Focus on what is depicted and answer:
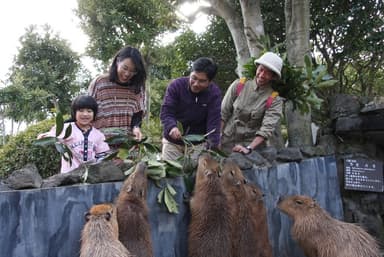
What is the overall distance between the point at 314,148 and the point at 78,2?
1214 cm

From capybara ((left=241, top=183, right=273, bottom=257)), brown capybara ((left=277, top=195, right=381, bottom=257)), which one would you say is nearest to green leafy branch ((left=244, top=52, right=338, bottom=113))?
brown capybara ((left=277, top=195, right=381, bottom=257))

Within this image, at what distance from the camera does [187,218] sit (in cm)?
321

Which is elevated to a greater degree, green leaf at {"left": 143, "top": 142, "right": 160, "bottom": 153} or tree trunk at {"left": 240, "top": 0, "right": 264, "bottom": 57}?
tree trunk at {"left": 240, "top": 0, "right": 264, "bottom": 57}

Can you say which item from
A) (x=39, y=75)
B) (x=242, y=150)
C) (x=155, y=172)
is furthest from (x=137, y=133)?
(x=39, y=75)

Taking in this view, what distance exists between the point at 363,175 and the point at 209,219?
2.51 meters

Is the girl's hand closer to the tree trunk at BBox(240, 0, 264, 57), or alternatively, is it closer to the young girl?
the young girl

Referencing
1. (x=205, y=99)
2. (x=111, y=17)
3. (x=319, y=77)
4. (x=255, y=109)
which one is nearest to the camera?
(x=205, y=99)

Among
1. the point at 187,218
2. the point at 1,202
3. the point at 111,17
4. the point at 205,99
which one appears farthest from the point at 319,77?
the point at 111,17

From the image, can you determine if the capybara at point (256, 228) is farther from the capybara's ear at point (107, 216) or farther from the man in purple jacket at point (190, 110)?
the capybara's ear at point (107, 216)

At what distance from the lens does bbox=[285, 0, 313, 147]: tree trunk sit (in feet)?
16.7

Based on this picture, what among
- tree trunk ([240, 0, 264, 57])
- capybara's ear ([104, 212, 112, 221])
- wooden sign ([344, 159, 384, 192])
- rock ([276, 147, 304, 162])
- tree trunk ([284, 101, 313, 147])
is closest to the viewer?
capybara's ear ([104, 212, 112, 221])

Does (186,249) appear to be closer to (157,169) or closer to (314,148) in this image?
(157,169)

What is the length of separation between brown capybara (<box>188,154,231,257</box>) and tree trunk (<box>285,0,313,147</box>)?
7.38ft

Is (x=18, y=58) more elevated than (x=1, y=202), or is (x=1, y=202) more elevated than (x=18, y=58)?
(x=18, y=58)
